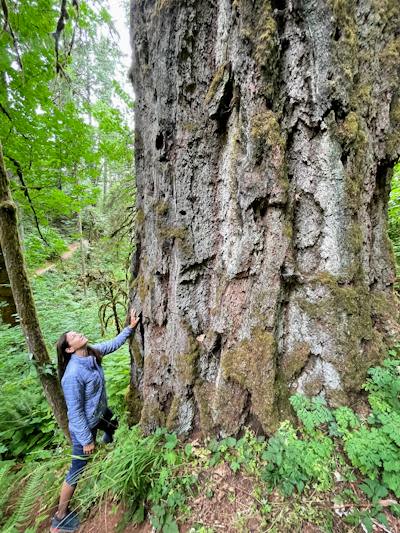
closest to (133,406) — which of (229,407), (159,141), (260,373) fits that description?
(229,407)

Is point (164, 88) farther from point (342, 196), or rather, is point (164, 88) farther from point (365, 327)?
point (365, 327)

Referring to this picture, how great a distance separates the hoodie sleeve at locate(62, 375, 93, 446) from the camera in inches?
98.8

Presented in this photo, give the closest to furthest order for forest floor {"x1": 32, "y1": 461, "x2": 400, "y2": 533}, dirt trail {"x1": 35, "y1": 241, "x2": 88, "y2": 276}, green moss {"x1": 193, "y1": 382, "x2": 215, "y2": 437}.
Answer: forest floor {"x1": 32, "y1": 461, "x2": 400, "y2": 533}
green moss {"x1": 193, "y1": 382, "x2": 215, "y2": 437}
dirt trail {"x1": 35, "y1": 241, "x2": 88, "y2": 276}

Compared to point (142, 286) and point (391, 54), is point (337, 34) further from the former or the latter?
point (142, 286)

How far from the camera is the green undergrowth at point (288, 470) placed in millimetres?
1675

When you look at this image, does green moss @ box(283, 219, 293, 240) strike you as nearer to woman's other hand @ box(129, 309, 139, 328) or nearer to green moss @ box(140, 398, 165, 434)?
woman's other hand @ box(129, 309, 139, 328)

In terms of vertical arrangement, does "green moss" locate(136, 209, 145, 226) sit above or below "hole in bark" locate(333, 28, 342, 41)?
below

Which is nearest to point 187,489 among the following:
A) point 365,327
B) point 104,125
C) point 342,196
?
point 365,327

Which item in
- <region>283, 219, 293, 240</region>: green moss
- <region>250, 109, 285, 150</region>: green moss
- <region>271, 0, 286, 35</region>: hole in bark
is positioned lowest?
<region>283, 219, 293, 240</region>: green moss

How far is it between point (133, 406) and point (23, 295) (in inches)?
72.0

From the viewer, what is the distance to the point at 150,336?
104 inches

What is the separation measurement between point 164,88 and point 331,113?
1.47 m

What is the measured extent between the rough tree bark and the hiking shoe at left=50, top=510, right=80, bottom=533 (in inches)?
36.1

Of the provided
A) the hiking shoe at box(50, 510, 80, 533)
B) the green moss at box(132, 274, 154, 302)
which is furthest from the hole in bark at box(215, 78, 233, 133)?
the hiking shoe at box(50, 510, 80, 533)
